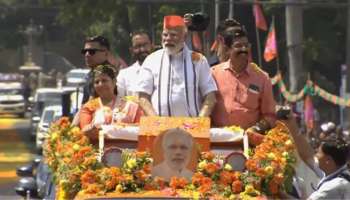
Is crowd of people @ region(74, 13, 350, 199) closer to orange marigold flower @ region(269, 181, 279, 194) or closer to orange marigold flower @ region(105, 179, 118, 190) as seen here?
orange marigold flower @ region(269, 181, 279, 194)

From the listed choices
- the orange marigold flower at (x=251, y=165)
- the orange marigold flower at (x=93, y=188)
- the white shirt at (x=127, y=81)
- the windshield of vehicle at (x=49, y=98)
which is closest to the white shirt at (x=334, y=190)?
the orange marigold flower at (x=251, y=165)

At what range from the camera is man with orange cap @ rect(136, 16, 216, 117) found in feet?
32.5

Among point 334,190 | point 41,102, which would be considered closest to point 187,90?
point 334,190

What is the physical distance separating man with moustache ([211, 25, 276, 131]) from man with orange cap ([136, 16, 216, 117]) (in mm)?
162

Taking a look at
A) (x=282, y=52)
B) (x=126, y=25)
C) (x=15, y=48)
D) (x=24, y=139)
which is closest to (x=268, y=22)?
(x=282, y=52)

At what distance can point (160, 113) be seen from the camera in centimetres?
996

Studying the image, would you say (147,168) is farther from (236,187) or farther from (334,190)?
(334,190)

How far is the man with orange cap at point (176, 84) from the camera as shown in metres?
9.90

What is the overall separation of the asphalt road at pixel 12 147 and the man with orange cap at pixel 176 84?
10849 mm

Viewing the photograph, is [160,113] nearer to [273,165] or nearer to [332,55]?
[273,165]

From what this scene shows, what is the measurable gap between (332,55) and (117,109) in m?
48.4

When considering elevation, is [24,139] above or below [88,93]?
below

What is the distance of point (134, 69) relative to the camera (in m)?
11.1

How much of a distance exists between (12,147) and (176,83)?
33.4 m
